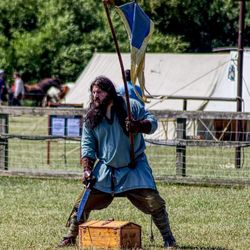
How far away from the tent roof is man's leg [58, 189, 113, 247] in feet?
47.4

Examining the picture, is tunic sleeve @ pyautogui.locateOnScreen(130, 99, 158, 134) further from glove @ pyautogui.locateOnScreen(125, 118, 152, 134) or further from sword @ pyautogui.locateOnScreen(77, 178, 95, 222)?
sword @ pyautogui.locateOnScreen(77, 178, 95, 222)

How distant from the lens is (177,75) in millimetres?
25641

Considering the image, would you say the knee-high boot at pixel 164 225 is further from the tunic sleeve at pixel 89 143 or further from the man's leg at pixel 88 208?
the tunic sleeve at pixel 89 143

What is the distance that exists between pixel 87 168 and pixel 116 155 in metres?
0.29

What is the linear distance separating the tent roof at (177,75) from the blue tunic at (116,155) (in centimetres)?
1454

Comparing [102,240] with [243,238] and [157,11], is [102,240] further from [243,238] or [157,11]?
[157,11]

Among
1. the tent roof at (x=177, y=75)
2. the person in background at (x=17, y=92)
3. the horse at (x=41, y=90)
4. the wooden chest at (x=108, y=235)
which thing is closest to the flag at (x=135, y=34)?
the wooden chest at (x=108, y=235)

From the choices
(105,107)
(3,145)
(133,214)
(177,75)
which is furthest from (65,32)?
(105,107)

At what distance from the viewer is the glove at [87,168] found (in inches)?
Answer: 357

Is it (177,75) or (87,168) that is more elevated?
(177,75)

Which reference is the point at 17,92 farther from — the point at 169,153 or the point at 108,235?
the point at 108,235

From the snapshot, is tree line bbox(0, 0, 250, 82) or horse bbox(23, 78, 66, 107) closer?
horse bbox(23, 78, 66, 107)

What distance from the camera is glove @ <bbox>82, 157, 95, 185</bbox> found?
908 centimetres

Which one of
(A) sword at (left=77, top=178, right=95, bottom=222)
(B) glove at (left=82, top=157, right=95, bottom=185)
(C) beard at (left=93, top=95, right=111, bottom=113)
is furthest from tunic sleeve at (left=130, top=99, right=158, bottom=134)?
(A) sword at (left=77, top=178, right=95, bottom=222)
